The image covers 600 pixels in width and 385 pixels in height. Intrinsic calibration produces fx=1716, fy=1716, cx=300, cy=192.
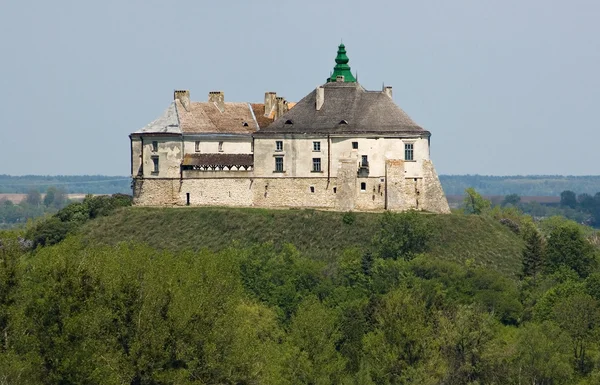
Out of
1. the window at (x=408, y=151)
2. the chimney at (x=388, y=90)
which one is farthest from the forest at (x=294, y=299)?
the chimney at (x=388, y=90)

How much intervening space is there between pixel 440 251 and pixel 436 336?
2283 centimetres

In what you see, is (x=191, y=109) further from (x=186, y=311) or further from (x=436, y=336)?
(x=186, y=311)

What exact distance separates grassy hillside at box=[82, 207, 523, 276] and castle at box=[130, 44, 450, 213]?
1.05 meters

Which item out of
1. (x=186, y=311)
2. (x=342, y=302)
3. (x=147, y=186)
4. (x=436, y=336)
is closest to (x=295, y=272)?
(x=342, y=302)

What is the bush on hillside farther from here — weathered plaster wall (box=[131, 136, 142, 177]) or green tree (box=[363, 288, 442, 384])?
green tree (box=[363, 288, 442, 384])

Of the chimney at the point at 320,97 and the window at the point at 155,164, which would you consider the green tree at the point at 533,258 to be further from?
the window at the point at 155,164

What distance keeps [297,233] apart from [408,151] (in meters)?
9.14

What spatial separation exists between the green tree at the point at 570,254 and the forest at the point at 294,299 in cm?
11

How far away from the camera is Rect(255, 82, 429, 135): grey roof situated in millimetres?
113625

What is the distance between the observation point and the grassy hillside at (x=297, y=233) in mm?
113062

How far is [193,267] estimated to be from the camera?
287ft

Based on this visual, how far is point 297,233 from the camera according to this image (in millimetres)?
113938

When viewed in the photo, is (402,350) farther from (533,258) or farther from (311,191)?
(311,191)

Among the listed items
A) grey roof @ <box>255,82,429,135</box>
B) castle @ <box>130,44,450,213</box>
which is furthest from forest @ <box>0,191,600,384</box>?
grey roof @ <box>255,82,429,135</box>
